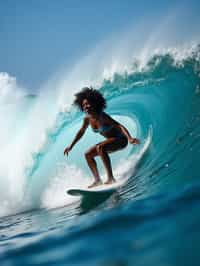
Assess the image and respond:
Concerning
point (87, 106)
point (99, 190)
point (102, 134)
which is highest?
point (87, 106)

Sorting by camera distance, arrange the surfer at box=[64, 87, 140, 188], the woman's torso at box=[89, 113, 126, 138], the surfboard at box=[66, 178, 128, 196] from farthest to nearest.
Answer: the woman's torso at box=[89, 113, 126, 138], the surfer at box=[64, 87, 140, 188], the surfboard at box=[66, 178, 128, 196]

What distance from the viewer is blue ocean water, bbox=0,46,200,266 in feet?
7.17

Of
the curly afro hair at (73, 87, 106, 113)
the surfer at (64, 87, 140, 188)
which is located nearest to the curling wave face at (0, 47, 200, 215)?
the surfer at (64, 87, 140, 188)

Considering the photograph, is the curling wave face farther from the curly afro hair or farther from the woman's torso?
the curly afro hair

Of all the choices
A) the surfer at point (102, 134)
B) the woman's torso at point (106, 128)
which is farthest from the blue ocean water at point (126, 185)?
the woman's torso at point (106, 128)

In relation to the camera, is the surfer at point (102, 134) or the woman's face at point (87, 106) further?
the woman's face at point (87, 106)

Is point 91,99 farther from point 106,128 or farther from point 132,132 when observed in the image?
point 132,132

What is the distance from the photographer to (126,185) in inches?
167

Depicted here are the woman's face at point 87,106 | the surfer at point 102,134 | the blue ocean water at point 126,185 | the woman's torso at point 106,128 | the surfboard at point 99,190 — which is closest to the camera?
the blue ocean water at point 126,185

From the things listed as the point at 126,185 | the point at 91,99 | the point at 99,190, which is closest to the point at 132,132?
the point at 91,99

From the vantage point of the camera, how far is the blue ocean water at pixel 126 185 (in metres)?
2.19

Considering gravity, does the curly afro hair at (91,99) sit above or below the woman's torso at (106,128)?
above

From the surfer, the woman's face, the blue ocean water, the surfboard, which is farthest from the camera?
the woman's face

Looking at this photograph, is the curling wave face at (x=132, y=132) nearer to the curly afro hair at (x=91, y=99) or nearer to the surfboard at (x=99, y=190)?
the surfboard at (x=99, y=190)
